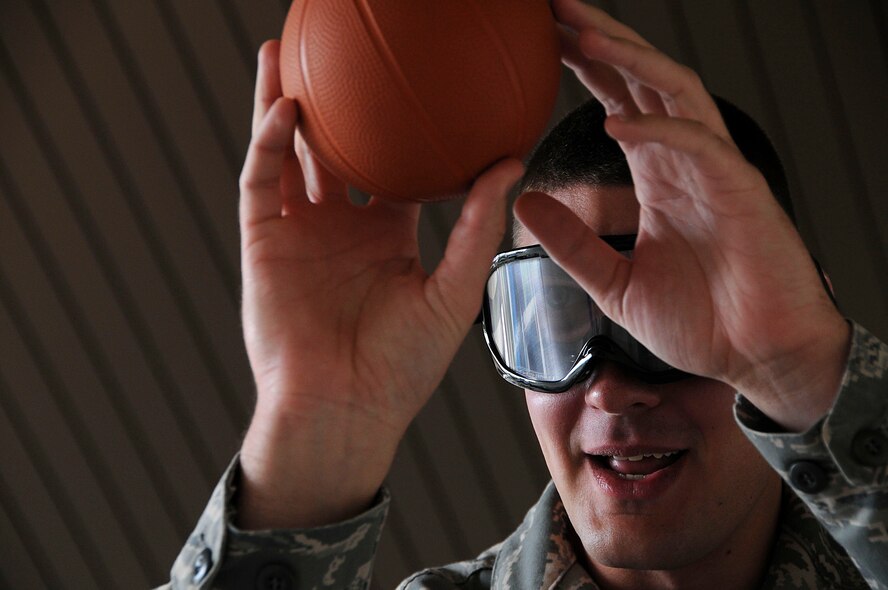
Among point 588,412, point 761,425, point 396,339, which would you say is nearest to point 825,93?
point 588,412

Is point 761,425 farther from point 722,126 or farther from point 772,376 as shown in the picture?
point 722,126

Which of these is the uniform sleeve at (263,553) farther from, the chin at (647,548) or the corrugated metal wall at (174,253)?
the corrugated metal wall at (174,253)

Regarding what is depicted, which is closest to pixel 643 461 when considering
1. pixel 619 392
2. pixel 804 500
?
pixel 619 392

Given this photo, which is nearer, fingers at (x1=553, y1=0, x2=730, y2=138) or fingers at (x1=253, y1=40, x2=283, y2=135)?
fingers at (x1=553, y1=0, x2=730, y2=138)

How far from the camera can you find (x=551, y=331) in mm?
2016

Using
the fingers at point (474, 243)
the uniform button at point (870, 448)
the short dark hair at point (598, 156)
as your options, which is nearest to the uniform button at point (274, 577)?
the fingers at point (474, 243)

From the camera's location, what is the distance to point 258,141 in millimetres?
1479

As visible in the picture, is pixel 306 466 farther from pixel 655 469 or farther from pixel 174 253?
pixel 174 253

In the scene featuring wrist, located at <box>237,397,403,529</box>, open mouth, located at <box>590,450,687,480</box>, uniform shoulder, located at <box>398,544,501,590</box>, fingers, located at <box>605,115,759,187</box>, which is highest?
fingers, located at <box>605,115,759,187</box>

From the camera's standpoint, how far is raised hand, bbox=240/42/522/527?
148cm

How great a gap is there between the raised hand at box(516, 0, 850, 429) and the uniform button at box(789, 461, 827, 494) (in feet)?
0.22

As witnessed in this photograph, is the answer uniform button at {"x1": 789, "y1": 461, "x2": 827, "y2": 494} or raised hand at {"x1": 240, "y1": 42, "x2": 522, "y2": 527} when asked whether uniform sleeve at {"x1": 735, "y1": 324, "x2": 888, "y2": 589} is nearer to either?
uniform button at {"x1": 789, "y1": 461, "x2": 827, "y2": 494}

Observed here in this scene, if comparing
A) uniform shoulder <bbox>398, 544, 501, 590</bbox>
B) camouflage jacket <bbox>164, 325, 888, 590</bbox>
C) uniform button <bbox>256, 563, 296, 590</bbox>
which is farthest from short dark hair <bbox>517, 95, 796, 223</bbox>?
uniform button <bbox>256, 563, 296, 590</bbox>

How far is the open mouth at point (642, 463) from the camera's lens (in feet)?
6.31
